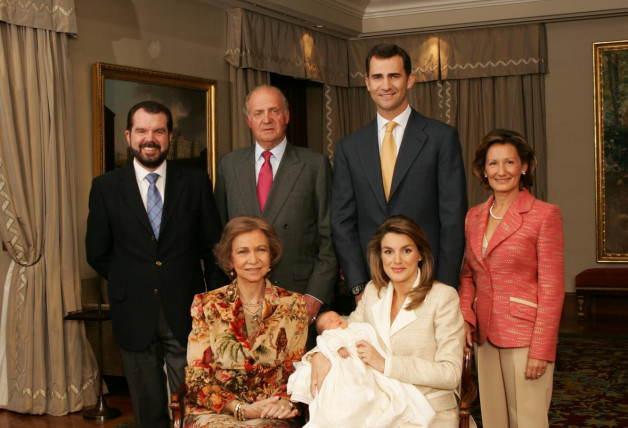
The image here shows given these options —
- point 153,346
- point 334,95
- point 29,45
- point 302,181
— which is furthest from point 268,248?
point 334,95

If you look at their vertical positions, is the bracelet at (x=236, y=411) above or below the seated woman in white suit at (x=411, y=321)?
below

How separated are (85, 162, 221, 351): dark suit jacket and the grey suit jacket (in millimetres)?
968

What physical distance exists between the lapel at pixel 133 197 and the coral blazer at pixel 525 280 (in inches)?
57.6

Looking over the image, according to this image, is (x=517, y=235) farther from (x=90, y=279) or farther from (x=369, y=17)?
(x=369, y=17)

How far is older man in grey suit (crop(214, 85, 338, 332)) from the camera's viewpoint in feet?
11.3

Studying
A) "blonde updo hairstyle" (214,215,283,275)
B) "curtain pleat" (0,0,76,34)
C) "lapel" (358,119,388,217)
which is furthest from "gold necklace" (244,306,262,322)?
"curtain pleat" (0,0,76,34)

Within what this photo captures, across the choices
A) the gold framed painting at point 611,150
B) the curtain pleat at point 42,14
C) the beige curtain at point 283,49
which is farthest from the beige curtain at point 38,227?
the gold framed painting at point 611,150

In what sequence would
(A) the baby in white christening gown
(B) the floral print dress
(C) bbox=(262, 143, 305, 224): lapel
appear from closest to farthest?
(A) the baby in white christening gown < (B) the floral print dress < (C) bbox=(262, 143, 305, 224): lapel

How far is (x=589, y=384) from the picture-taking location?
575cm

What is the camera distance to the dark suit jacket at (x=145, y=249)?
11.1ft

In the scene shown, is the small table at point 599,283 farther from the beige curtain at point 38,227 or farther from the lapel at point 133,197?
the lapel at point 133,197

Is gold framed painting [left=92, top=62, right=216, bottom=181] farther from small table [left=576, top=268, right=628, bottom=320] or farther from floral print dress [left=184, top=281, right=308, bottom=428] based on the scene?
small table [left=576, top=268, right=628, bottom=320]

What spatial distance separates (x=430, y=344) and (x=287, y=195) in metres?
1.05

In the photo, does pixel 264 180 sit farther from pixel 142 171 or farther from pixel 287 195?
pixel 142 171
